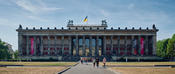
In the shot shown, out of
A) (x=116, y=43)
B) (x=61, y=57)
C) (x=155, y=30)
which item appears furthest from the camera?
(x=116, y=43)

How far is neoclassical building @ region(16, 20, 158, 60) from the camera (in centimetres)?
9638

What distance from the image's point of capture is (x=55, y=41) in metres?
101

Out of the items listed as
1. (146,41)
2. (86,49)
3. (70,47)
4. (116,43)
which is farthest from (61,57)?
(146,41)

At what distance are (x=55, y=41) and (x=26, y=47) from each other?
14718mm

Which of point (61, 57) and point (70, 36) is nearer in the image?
point (61, 57)

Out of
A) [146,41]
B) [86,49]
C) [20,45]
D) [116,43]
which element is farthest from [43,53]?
[146,41]

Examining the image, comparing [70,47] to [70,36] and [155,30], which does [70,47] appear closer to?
[70,36]

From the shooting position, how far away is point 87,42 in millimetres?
104625

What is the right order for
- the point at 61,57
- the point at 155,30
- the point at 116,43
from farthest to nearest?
the point at 116,43, the point at 155,30, the point at 61,57

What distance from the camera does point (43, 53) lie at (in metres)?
102

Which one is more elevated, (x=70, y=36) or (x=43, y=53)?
(x=70, y=36)

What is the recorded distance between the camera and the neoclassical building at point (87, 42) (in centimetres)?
9638

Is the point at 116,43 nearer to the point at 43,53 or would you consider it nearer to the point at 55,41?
the point at 55,41

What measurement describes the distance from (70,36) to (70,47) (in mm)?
5742
